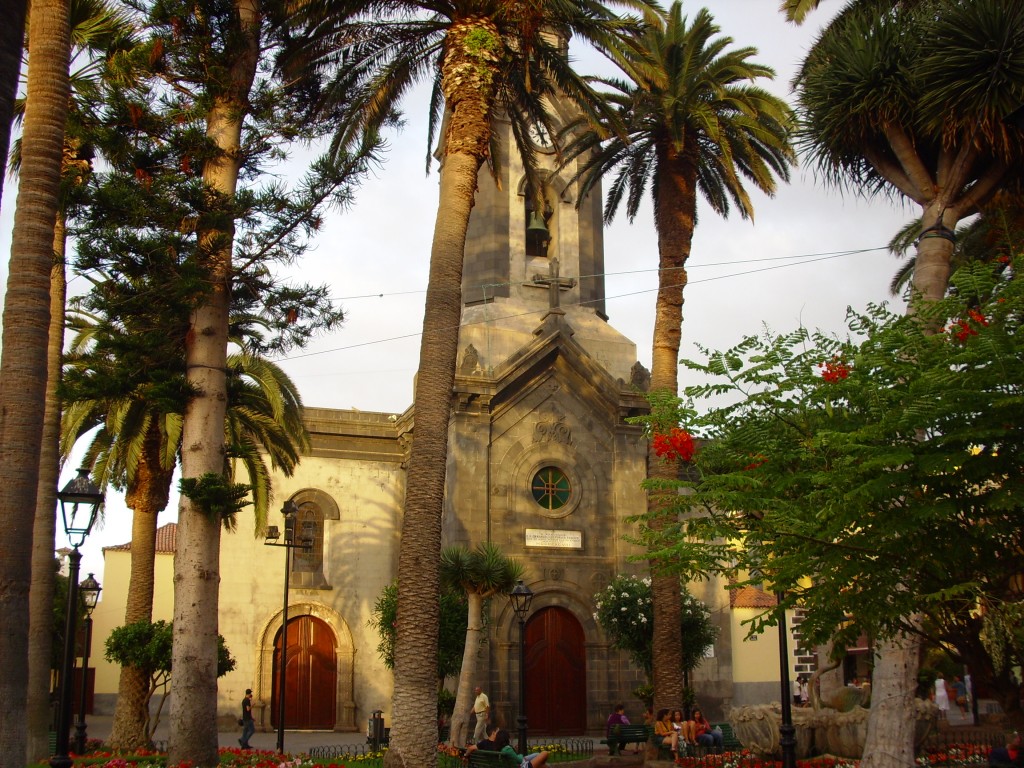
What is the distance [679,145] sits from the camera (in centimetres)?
2153

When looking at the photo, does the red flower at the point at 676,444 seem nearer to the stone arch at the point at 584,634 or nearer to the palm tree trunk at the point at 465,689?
the palm tree trunk at the point at 465,689

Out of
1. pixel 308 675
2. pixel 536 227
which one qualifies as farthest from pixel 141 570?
pixel 536 227

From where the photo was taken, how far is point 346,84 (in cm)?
1839

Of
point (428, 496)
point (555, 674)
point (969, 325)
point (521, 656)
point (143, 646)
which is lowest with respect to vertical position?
point (555, 674)

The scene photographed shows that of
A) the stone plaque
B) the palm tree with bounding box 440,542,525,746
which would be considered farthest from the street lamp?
the stone plaque

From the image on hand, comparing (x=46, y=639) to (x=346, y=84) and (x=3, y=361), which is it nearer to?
(x=3, y=361)

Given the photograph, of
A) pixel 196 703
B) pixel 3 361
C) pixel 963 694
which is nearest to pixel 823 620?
pixel 196 703

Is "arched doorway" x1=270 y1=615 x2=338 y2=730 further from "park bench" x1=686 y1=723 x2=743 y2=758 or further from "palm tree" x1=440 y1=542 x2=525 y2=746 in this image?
"park bench" x1=686 y1=723 x2=743 y2=758

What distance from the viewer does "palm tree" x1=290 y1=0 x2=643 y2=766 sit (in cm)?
1363

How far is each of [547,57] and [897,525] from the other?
34.7 ft

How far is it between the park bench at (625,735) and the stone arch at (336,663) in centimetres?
1051

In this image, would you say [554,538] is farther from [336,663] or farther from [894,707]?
[894,707]

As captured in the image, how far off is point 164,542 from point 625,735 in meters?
20.2

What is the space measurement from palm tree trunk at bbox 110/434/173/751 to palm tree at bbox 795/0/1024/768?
12.8m
